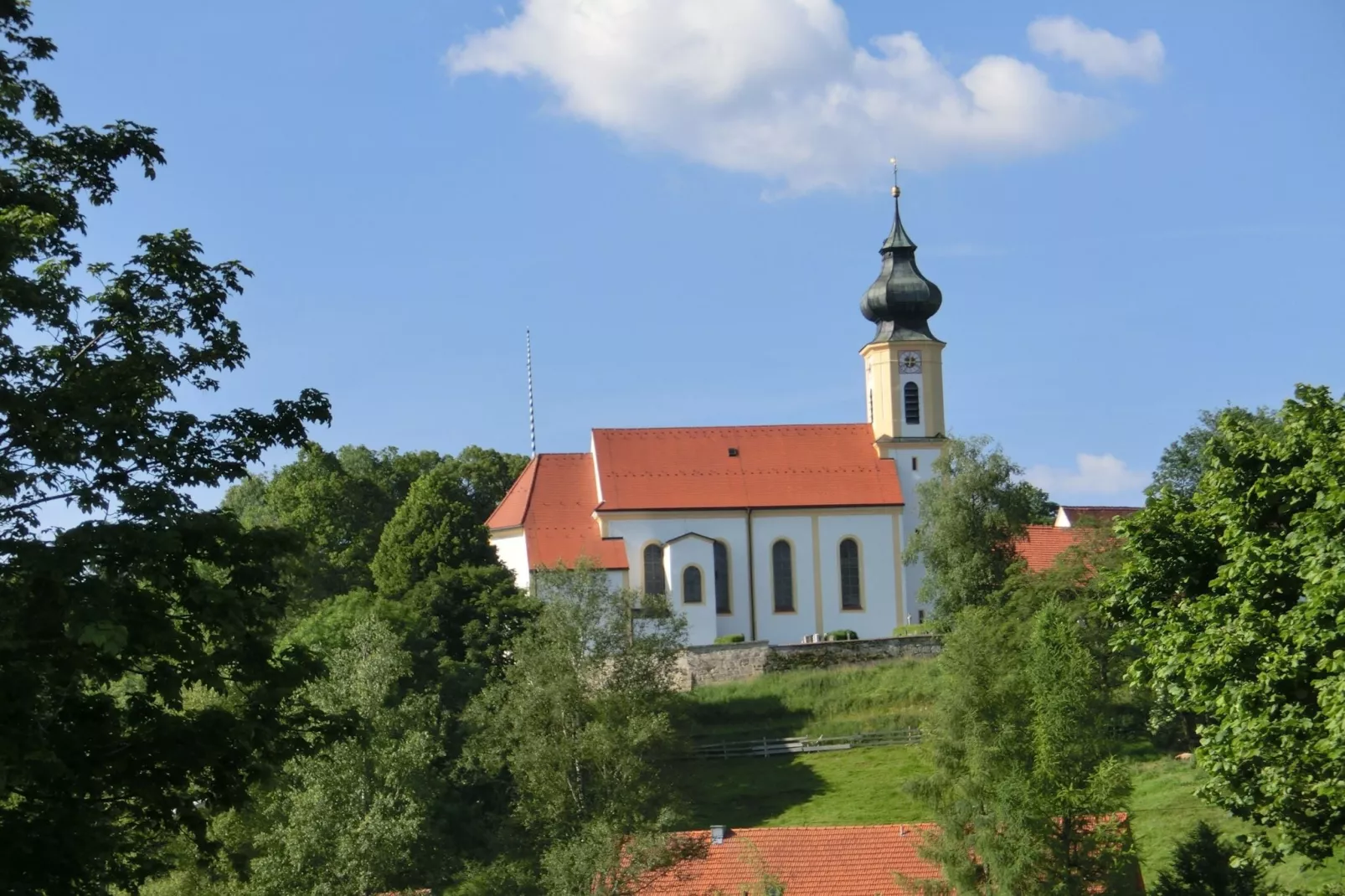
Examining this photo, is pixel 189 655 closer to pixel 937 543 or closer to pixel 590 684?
pixel 590 684

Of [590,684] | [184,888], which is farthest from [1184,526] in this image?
[590,684]

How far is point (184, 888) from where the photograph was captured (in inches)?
1035

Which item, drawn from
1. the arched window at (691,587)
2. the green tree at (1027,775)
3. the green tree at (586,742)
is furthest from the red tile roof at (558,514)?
the green tree at (1027,775)

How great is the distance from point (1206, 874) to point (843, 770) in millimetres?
19730

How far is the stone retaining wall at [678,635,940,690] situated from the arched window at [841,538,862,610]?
489cm

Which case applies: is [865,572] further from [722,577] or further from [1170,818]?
[1170,818]

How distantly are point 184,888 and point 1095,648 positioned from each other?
81.2 feet

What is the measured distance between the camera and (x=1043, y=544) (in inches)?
2325

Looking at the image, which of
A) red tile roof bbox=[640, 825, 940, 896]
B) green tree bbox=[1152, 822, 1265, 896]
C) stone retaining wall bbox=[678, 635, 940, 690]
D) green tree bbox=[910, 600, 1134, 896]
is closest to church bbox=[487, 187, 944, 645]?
stone retaining wall bbox=[678, 635, 940, 690]

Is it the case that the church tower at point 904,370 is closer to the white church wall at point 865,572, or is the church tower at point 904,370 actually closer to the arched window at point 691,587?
the white church wall at point 865,572

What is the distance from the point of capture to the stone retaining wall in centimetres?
5338

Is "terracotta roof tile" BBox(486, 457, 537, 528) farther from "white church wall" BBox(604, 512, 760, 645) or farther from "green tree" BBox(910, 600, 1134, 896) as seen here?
"green tree" BBox(910, 600, 1134, 896)

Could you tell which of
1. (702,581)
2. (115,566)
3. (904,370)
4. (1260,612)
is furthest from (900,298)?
(115,566)

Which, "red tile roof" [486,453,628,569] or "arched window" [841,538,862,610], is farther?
"arched window" [841,538,862,610]
